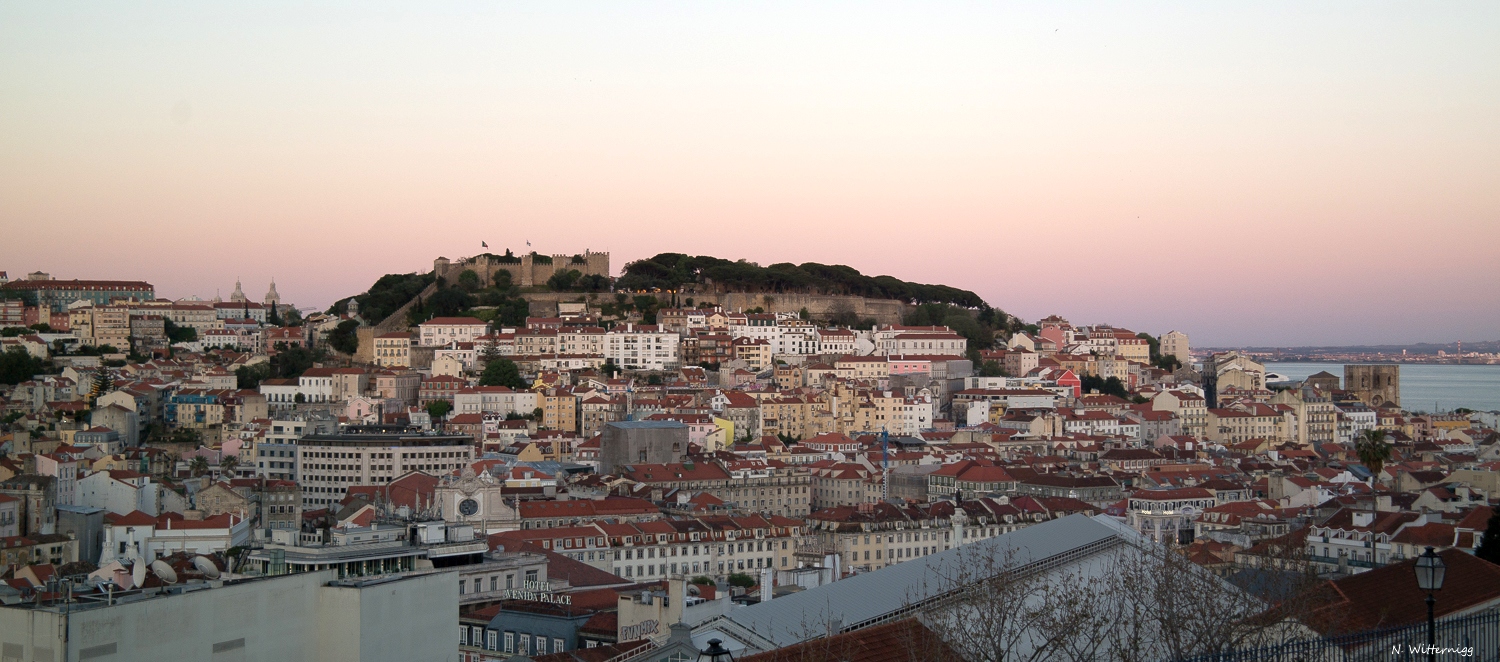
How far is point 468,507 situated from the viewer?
3023 cm

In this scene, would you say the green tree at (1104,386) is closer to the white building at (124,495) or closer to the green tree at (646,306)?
the green tree at (646,306)

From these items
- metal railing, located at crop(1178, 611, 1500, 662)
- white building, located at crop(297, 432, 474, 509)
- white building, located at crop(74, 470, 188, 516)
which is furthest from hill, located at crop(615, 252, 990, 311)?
metal railing, located at crop(1178, 611, 1500, 662)

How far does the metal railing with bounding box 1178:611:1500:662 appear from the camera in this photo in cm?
871

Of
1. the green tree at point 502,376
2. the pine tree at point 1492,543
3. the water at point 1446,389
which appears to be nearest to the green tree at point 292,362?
the green tree at point 502,376

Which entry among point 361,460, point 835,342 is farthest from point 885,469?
point 835,342

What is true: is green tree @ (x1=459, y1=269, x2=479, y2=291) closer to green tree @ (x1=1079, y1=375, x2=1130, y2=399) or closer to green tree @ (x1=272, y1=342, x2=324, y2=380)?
green tree @ (x1=272, y1=342, x2=324, y2=380)

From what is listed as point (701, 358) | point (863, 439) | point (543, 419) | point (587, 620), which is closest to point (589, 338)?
point (701, 358)

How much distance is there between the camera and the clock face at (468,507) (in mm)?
29888

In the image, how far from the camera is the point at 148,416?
180 feet

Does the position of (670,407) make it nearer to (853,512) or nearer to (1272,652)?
(853,512)

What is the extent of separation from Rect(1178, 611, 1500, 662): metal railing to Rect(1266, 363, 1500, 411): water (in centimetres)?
8333

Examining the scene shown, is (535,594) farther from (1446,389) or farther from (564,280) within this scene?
(1446,389)

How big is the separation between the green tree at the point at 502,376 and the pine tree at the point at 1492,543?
43.8 meters

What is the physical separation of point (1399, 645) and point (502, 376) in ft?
171
